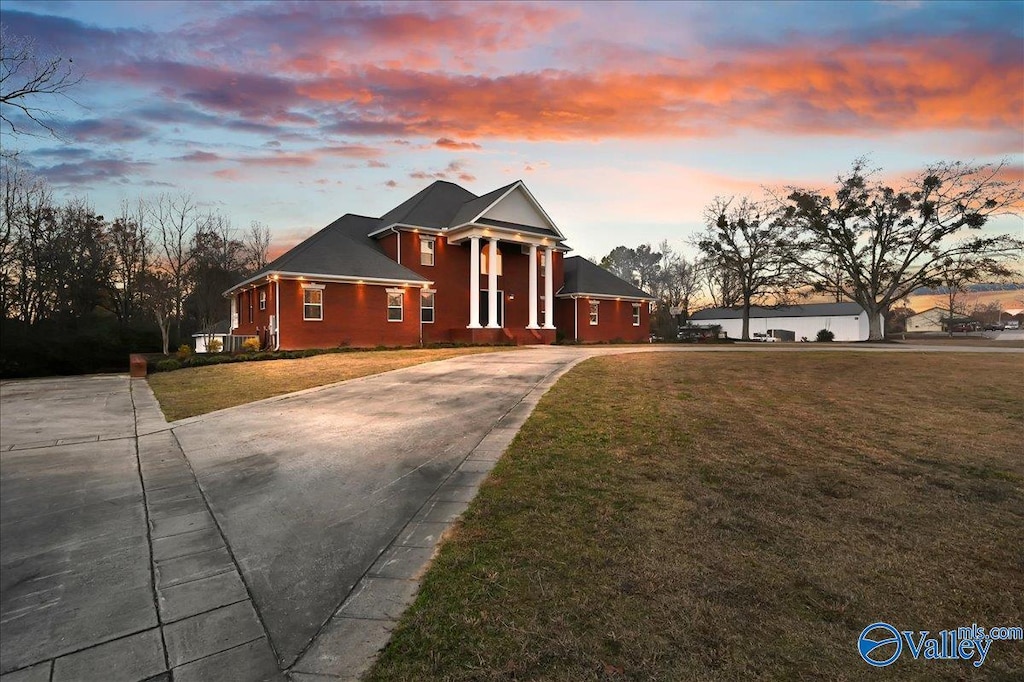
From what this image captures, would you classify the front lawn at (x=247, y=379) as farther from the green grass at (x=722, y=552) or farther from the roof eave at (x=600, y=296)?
the roof eave at (x=600, y=296)

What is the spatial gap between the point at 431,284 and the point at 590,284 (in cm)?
1253

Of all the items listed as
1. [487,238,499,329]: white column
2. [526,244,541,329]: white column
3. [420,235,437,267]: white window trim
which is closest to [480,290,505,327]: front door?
[487,238,499,329]: white column

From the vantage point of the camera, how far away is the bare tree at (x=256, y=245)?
174 feet

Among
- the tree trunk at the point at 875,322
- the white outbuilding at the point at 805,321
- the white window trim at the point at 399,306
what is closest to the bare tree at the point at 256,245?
the white window trim at the point at 399,306

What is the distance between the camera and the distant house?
283ft

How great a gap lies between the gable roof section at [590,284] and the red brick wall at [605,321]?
0.61 meters

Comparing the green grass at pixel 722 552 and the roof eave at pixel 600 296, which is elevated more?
the roof eave at pixel 600 296

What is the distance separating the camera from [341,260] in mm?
25406

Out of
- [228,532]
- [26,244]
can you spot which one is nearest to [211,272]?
[26,244]

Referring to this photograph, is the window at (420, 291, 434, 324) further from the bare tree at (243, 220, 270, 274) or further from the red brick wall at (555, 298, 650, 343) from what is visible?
the bare tree at (243, 220, 270, 274)

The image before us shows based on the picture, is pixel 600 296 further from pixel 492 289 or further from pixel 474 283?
pixel 474 283

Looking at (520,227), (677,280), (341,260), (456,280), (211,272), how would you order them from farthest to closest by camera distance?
1. (677,280)
2. (211,272)
3. (520,227)
4. (456,280)
5. (341,260)

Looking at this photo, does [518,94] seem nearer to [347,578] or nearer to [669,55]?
[669,55]

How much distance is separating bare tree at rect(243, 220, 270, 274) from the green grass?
55.0 meters
